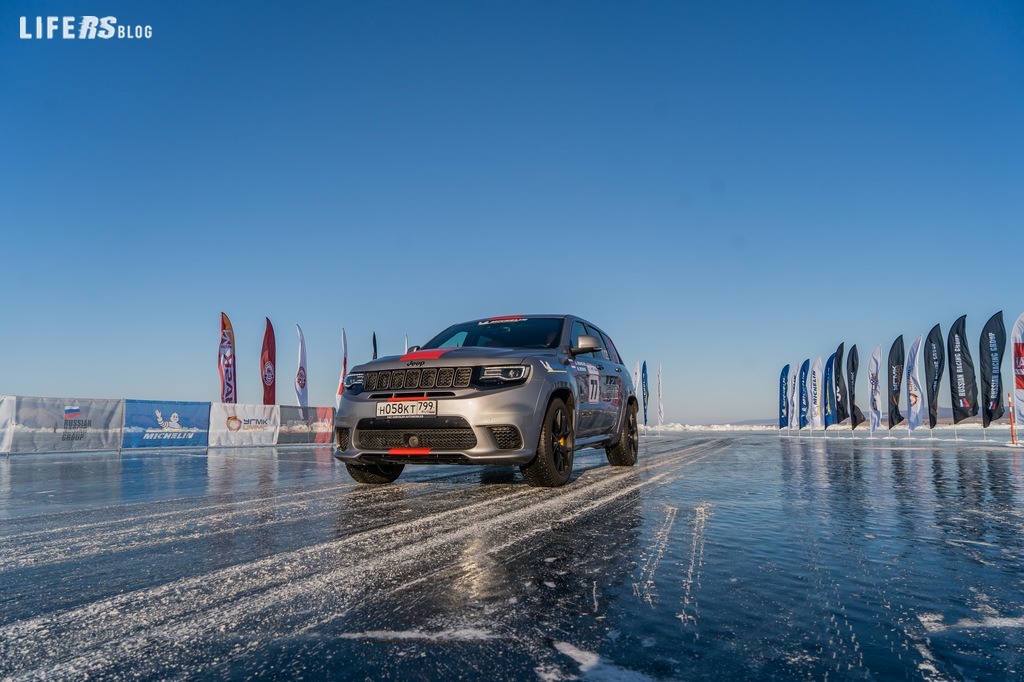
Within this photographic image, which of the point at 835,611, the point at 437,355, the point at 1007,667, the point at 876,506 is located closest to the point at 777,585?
the point at 835,611

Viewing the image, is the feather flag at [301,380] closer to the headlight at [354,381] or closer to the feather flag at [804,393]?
the headlight at [354,381]

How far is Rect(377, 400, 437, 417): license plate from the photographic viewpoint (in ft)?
17.6

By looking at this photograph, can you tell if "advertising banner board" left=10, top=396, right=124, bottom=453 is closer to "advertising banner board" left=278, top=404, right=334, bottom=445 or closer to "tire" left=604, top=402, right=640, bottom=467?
"advertising banner board" left=278, top=404, right=334, bottom=445

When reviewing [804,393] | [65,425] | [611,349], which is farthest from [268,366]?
[804,393]

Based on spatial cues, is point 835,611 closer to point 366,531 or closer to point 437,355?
point 366,531

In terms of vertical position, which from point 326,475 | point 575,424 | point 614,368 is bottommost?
point 326,475

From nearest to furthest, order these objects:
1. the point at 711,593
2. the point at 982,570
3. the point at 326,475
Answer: the point at 711,593, the point at 982,570, the point at 326,475

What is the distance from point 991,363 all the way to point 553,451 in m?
20.9

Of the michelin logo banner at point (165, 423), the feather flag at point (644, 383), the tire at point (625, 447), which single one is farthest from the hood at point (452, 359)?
the feather flag at point (644, 383)

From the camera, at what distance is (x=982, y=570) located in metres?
2.84

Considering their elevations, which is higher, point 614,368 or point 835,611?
point 614,368

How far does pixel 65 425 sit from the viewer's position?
1509 cm

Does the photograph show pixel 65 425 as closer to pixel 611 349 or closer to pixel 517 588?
pixel 611 349

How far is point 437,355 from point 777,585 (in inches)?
148
